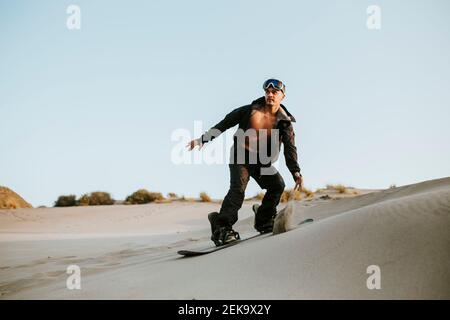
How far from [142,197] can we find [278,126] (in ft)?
50.6

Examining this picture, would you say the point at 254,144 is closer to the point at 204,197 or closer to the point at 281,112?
the point at 281,112

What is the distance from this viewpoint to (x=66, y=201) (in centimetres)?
1859

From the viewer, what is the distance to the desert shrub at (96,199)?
18.6 meters

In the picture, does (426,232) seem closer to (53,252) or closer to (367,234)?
(367,234)

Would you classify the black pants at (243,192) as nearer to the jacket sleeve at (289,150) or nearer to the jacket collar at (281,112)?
the jacket sleeve at (289,150)

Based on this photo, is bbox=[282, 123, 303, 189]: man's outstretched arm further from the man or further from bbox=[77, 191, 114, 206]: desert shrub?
bbox=[77, 191, 114, 206]: desert shrub

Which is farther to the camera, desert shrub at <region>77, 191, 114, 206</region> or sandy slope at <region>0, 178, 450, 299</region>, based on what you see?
desert shrub at <region>77, 191, 114, 206</region>

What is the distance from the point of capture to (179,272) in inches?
110

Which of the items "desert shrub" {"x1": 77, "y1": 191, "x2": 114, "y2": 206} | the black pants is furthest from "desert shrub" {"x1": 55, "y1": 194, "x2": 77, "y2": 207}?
the black pants

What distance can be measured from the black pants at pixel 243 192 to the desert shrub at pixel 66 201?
16.1 m

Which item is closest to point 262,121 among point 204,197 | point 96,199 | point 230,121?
point 230,121

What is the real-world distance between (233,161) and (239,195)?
0.38 m

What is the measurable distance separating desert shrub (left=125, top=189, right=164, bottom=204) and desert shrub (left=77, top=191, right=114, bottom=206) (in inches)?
41.9

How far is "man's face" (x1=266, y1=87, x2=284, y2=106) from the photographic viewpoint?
160 inches
